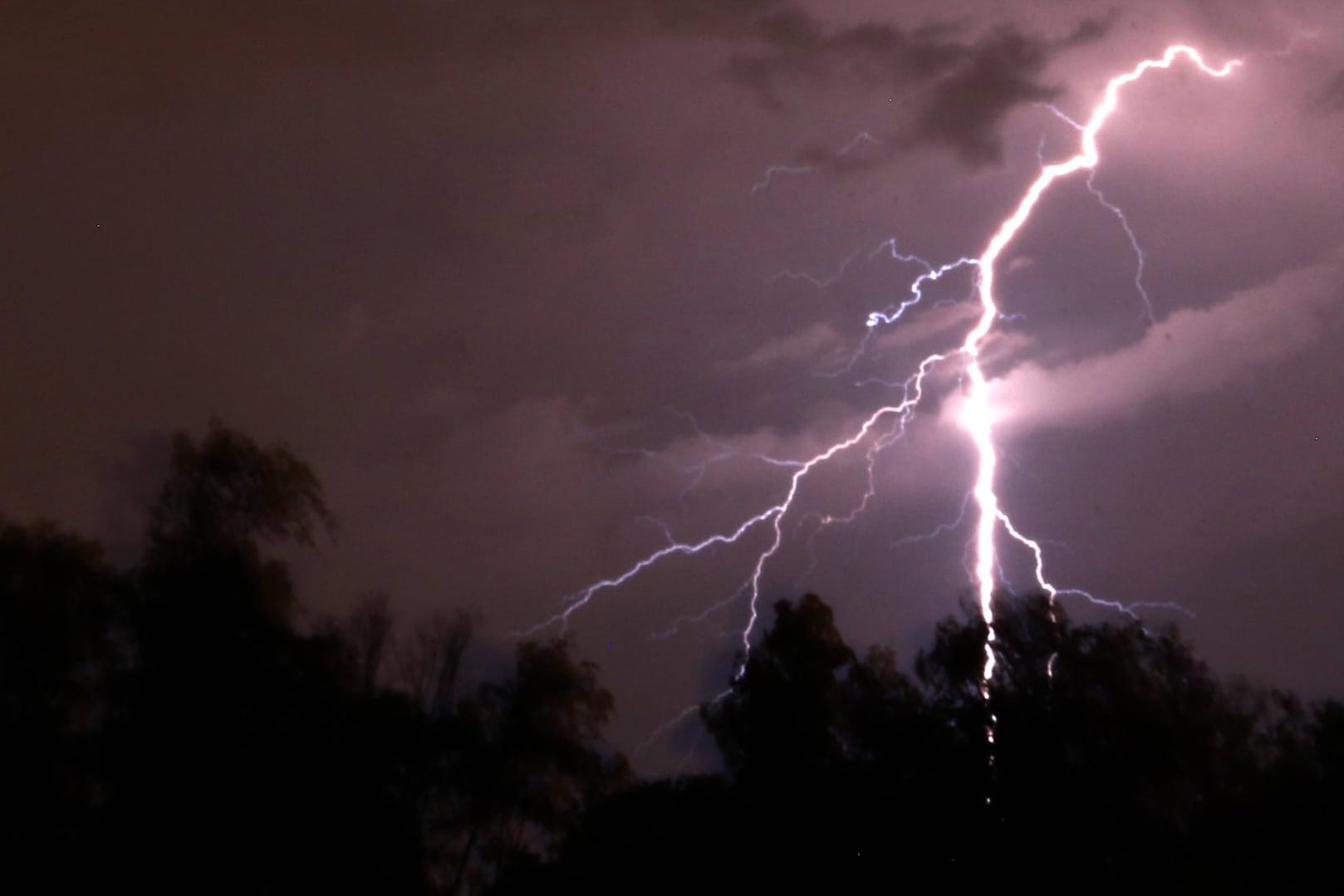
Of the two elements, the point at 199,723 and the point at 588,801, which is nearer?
the point at 199,723

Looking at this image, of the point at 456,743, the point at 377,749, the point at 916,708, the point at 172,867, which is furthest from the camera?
the point at 456,743

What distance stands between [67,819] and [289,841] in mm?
2816

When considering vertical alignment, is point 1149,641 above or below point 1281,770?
above

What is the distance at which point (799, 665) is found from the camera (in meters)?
19.9

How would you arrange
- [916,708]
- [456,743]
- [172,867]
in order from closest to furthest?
[172,867], [916,708], [456,743]

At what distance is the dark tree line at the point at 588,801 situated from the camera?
14.8m

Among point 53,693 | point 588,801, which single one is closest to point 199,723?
point 53,693

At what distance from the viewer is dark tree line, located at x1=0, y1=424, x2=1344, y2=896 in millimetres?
14844

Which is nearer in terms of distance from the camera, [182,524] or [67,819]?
[67,819]

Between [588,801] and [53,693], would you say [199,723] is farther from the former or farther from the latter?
[588,801]

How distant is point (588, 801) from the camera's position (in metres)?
22.0

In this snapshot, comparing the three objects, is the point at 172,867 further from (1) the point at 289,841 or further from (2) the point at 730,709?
(2) the point at 730,709

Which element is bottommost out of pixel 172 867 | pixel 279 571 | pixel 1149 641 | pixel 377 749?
pixel 172 867

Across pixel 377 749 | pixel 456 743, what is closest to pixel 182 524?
pixel 377 749
